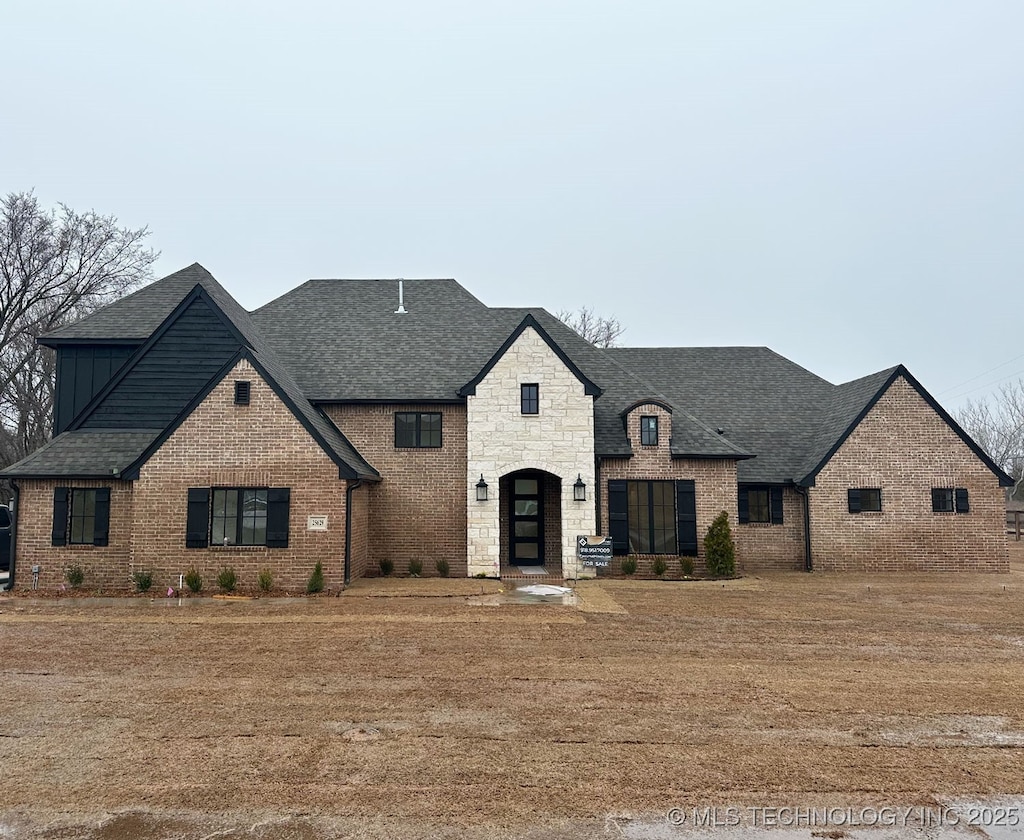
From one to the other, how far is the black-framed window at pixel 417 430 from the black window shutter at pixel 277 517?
4056 mm

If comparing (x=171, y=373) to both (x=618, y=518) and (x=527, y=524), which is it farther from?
(x=618, y=518)

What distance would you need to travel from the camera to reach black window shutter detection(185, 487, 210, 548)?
1488 cm

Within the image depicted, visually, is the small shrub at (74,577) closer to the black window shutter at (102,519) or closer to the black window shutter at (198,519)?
the black window shutter at (102,519)

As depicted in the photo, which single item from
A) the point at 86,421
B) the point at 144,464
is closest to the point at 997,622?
the point at 144,464

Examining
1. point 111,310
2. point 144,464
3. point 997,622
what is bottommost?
point 997,622

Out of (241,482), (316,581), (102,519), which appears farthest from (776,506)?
(102,519)

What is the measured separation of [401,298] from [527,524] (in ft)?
29.7

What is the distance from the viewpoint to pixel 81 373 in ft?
59.1

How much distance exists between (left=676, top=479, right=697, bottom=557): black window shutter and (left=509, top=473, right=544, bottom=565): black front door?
156 inches

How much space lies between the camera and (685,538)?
18328 millimetres

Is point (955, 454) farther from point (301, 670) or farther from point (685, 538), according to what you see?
point (301, 670)

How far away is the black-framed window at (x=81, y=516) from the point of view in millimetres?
15289

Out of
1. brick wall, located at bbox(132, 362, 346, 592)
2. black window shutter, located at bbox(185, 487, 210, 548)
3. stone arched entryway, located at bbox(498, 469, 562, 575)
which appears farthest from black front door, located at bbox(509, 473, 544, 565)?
black window shutter, located at bbox(185, 487, 210, 548)

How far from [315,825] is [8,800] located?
244cm
